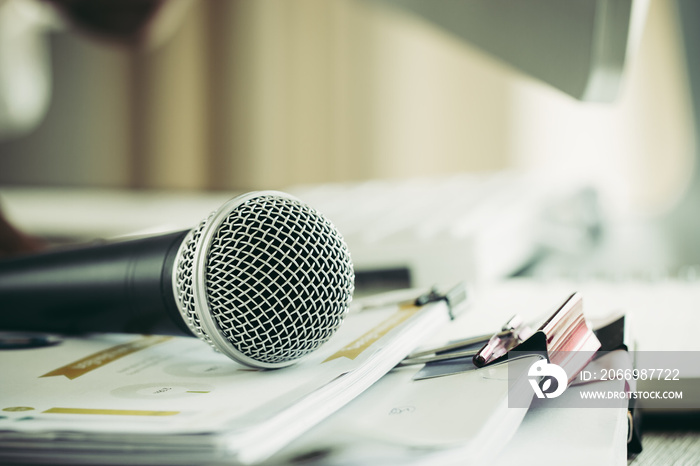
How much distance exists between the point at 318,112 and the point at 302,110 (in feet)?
0.19

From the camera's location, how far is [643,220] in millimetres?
1193

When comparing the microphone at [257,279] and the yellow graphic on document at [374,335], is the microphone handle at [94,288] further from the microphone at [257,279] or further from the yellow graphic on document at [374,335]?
the yellow graphic on document at [374,335]

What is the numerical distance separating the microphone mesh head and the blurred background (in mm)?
1291

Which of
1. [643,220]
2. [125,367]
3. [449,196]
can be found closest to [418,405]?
[125,367]

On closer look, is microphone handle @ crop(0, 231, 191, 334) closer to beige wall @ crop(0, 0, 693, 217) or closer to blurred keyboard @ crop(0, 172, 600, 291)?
blurred keyboard @ crop(0, 172, 600, 291)

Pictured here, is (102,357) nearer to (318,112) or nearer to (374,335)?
(374,335)

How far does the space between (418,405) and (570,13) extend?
0.94 ft

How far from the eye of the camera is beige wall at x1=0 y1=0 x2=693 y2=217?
189 cm

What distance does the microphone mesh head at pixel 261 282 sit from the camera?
0.36 m

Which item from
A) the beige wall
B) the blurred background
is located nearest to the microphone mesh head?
the blurred background

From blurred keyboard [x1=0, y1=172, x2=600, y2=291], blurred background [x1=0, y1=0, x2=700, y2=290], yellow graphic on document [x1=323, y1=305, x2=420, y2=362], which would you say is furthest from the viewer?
blurred background [x1=0, y1=0, x2=700, y2=290]

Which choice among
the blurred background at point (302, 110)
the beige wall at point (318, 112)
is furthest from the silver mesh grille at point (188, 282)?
the beige wall at point (318, 112)

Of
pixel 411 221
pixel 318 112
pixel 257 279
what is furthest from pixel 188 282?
pixel 318 112

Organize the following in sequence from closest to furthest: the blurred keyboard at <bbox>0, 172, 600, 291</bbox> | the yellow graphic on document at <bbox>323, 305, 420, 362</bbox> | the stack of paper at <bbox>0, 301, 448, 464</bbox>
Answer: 1. the stack of paper at <bbox>0, 301, 448, 464</bbox>
2. the yellow graphic on document at <bbox>323, 305, 420, 362</bbox>
3. the blurred keyboard at <bbox>0, 172, 600, 291</bbox>
